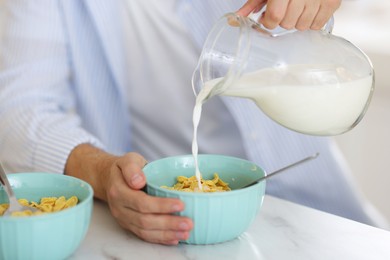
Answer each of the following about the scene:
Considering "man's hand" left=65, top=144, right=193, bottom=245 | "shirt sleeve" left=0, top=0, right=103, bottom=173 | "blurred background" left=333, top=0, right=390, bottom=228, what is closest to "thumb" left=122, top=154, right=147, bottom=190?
"man's hand" left=65, top=144, right=193, bottom=245

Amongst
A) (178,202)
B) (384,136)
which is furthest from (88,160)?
(384,136)

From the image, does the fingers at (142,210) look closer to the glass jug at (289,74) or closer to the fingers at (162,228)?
the fingers at (162,228)

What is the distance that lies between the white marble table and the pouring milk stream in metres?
0.09

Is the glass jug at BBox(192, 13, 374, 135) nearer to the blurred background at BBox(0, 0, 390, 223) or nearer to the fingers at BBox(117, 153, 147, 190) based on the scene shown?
the fingers at BBox(117, 153, 147, 190)

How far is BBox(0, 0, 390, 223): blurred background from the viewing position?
75.9 inches

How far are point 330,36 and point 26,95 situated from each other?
1.87 ft

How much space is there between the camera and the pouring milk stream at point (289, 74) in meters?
A: 0.77

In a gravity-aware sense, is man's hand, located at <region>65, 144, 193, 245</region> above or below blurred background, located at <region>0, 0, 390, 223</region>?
above

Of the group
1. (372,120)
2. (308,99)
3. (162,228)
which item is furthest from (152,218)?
(372,120)

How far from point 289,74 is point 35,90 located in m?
0.56

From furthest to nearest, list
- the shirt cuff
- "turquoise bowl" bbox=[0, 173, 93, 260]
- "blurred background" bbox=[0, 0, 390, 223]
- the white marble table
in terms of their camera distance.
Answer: "blurred background" bbox=[0, 0, 390, 223], the shirt cuff, the white marble table, "turquoise bowl" bbox=[0, 173, 93, 260]

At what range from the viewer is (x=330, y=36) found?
85 centimetres

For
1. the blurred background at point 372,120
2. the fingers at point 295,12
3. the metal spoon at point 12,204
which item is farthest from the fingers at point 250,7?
the blurred background at point 372,120

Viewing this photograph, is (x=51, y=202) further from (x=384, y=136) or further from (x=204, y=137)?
(x=384, y=136)
